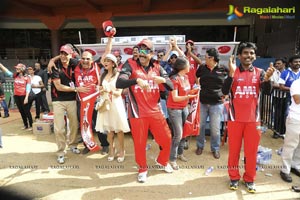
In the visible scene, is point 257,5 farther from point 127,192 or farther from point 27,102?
point 127,192

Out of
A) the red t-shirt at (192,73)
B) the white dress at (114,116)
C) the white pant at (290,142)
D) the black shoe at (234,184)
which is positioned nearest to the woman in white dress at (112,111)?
the white dress at (114,116)

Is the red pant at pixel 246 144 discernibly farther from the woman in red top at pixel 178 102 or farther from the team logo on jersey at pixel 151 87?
the team logo on jersey at pixel 151 87

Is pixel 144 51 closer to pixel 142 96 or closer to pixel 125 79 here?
pixel 125 79

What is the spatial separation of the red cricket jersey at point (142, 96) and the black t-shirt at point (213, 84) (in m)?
1.22

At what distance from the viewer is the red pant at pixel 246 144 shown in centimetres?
340

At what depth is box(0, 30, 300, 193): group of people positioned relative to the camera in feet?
11.2

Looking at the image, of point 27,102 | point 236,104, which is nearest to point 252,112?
point 236,104

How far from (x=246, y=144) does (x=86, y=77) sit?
268 cm

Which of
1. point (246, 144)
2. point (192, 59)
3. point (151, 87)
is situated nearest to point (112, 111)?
point (151, 87)

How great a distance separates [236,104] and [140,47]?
143cm

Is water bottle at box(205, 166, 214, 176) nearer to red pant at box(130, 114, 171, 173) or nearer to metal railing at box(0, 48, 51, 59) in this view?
red pant at box(130, 114, 171, 173)

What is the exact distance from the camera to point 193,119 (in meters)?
4.69

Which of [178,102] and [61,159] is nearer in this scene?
[178,102]

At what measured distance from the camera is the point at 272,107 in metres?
6.15
